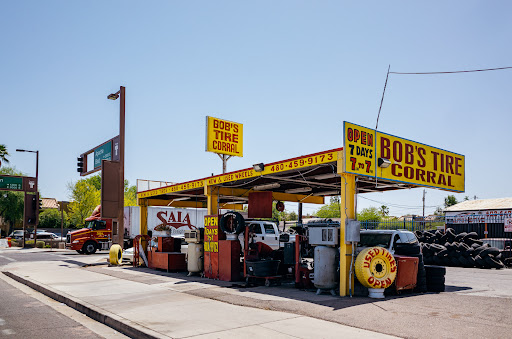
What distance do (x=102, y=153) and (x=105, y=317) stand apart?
17.0 m

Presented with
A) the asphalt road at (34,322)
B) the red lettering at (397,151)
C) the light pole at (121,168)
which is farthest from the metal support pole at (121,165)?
the red lettering at (397,151)

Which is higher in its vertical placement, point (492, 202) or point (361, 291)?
point (492, 202)

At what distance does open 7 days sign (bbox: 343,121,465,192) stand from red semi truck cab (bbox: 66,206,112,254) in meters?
23.0

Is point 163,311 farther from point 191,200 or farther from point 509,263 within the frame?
point 509,263

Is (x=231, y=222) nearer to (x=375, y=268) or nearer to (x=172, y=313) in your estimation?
(x=375, y=268)

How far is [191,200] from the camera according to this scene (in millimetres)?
24109

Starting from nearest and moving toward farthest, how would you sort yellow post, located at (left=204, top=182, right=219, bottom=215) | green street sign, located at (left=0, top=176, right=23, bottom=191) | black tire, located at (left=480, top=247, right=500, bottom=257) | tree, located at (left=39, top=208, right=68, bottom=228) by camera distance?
yellow post, located at (left=204, top=182, right=219, bottom=215)
black tire, located at (left=480, top=247, right=500, bottom=257)
green street sign, located at (left=0, top=176, right=23, bottom=191)
tree, located at (left=39, top=208, right=68, bottom=228)

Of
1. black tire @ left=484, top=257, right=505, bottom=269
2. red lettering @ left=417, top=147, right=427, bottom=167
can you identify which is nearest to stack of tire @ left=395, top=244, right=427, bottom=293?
red lettering @ left=417, top=147, right=427, bottom=167

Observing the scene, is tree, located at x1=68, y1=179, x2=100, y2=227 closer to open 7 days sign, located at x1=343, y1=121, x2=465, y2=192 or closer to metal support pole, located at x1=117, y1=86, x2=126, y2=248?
metal support pole, located at x1=117, y1=86, x2=126, y2=248

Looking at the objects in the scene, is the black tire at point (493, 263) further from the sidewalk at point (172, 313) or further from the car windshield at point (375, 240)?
the sidewalk at point (172, 313)

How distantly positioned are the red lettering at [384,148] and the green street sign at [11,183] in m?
37.4

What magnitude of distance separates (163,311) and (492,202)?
34238 mm

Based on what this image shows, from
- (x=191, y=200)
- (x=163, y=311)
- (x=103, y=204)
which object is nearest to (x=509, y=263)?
(x=191, y=200)

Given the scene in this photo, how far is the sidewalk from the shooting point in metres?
7.21
